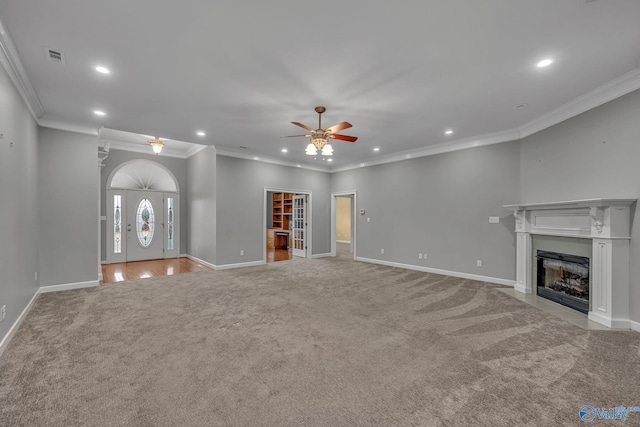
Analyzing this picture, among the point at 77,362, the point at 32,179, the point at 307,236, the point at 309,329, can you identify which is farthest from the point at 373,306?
the point at 32,179

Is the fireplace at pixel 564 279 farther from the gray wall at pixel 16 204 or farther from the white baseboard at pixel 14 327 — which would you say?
the gray wall at pixel 16 204

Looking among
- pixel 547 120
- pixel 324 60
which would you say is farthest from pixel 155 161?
pixel 547 120

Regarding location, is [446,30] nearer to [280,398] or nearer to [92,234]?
[280,398]

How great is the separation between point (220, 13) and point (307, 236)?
21.5ft

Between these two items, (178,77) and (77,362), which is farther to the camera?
(178,77)

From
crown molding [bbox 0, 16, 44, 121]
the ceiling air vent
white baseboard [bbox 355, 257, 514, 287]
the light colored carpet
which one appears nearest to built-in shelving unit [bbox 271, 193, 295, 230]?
white baseboard [bbox 355, 257, 514, 287]

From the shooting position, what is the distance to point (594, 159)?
366 centimetres

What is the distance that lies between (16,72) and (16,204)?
1.47 m

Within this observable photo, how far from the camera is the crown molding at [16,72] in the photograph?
250cm

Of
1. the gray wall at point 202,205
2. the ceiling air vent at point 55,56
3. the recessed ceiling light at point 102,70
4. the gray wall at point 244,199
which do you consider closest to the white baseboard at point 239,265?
the gray wall at point 244,199

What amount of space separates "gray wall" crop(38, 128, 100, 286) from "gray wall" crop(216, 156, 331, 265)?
2303 millimetres

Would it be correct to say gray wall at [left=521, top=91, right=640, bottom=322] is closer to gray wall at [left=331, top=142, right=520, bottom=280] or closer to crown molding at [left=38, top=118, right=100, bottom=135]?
gray wall at [left=331, top=142, right=520, bottom=280]

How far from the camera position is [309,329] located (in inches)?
123

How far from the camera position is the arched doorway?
721 cm
